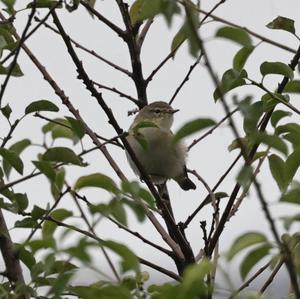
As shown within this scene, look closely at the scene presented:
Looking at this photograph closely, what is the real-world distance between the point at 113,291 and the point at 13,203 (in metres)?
0.95

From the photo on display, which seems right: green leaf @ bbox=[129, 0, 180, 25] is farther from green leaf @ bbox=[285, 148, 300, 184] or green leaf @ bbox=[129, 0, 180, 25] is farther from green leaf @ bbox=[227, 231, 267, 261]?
green leaf @ bbox=[285, 148, 300, 184]

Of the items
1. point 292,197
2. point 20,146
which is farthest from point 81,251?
point 20,146

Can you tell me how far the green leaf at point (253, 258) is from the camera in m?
1.37

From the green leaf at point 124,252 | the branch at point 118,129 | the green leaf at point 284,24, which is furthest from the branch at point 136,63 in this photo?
the green leaf at point 124,252

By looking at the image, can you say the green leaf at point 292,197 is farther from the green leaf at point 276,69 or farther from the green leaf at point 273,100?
the green leaf at point 276,69

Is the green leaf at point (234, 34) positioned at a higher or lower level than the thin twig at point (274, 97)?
lower

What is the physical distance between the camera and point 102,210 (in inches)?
61.6

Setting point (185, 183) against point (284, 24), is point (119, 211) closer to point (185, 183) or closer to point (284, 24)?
point (284, 24)

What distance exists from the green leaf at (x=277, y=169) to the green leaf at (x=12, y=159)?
2.76 feet

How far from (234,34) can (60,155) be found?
72cm

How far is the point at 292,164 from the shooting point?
213cm

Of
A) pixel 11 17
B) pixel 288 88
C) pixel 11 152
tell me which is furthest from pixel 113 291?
pixel 11 17

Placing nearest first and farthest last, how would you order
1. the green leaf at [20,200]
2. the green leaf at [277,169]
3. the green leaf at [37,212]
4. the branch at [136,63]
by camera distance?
the green leaf at [37,212]
the green leaf at [20,200]
the green leaf at [277,169]
the branch at [136,63]

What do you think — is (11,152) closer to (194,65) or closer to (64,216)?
(64,216)
